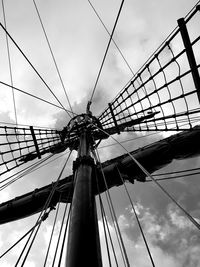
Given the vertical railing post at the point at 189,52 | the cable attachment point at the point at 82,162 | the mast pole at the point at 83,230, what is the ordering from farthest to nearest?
the cable attachment point at the point at 82,162, the vertical railing post at the point at 189,52, the mast pole at the point at 83,230

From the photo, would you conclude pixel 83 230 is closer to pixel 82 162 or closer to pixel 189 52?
pixel 82 162

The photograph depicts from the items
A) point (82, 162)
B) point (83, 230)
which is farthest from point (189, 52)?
→ point (83, 230)

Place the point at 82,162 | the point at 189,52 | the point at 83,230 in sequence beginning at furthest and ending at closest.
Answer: the point at 82,162, the point at 189,52, the point at 83,230

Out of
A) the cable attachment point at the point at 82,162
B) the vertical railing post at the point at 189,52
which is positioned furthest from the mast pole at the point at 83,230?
the vertical railing post at the point at 189,52

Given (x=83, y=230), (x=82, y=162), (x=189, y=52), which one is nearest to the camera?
(x=83, y=230)

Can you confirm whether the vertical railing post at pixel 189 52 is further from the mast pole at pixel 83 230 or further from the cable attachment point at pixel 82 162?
the mast pole at pixel 83 230

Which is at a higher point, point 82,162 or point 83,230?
point 82,162

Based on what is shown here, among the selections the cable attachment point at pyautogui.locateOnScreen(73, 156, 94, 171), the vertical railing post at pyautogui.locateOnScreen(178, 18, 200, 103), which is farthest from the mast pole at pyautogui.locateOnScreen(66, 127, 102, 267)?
the vertical railing post at pyautogui.locateOnScreen(178, 18, 200, 103)

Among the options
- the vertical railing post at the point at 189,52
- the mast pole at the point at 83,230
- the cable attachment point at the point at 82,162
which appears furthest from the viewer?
the cable attachment point at the point at 82,162

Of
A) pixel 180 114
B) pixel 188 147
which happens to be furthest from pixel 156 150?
pixel 180 114

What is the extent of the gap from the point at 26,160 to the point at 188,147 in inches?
270

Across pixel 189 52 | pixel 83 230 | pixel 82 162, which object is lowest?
pixel 83 230

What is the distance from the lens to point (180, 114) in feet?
20.3

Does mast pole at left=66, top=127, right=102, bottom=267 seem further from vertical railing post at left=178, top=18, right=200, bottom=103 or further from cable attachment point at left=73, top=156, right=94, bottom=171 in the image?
vertical railing post at left=178, top=18, right=200, bottom=103
